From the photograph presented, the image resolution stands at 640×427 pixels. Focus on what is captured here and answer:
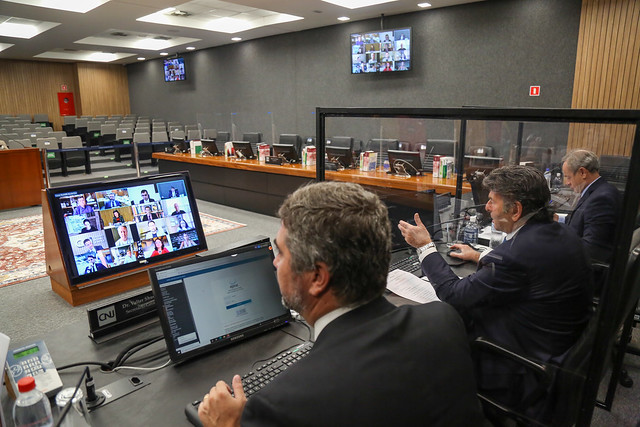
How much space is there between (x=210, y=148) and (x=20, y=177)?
2701 mm

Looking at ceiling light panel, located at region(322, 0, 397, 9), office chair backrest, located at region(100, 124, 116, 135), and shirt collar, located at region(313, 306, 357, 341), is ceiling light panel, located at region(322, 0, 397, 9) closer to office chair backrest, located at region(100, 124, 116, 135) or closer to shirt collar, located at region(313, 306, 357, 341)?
shirt collar, located at region(313, 306, 357, 341)

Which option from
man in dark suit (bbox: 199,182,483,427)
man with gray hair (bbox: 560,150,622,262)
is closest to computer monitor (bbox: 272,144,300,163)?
man with gray hair (bbox: 560,150,622,262)

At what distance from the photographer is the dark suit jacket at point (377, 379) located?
0.74 m

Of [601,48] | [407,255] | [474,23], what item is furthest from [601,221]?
[474,23]

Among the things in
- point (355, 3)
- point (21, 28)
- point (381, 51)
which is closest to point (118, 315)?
point (355, 3)

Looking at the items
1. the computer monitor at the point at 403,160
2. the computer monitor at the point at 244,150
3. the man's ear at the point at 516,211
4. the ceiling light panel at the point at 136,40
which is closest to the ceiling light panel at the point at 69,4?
the computer monitor at the point at 244,150

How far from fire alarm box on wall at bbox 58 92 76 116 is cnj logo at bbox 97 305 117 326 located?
15136 mm

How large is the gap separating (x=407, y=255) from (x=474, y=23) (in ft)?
17.8

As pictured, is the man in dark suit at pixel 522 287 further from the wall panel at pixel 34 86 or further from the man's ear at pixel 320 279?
the wall panel at pixel 34 86

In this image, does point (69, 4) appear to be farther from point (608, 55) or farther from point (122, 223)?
point (608, 55)

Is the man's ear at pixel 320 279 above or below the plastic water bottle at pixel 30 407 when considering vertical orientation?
above

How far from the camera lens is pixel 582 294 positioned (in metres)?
1.44

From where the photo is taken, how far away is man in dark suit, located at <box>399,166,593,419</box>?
4.82 feet

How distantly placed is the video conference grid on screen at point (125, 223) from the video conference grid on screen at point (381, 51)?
576 centimetres
